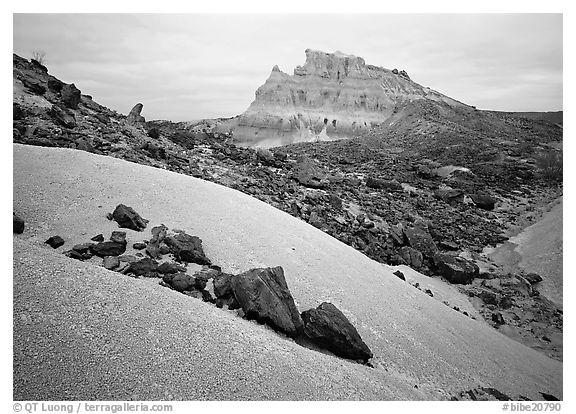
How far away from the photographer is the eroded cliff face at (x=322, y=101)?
45688mm

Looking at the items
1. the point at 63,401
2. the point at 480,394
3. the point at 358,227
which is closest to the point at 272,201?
the point at 358,227

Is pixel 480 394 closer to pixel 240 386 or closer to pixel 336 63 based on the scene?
pixel 240 386

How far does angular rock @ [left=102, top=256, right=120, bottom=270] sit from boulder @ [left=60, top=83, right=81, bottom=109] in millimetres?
8264

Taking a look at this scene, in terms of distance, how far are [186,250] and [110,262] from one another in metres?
0.81

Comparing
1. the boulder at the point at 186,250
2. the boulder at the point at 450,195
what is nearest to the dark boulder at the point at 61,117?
the boulder at the point at 186,250

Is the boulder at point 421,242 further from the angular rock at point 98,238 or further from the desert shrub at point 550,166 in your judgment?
the desert shrub at point 550,166

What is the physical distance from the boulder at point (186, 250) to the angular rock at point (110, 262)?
0.62 m

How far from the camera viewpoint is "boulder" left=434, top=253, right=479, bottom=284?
303 inches

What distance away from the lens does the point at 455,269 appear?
7.73 m

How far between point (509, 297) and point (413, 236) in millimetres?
2433

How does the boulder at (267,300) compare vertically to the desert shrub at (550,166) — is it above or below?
below

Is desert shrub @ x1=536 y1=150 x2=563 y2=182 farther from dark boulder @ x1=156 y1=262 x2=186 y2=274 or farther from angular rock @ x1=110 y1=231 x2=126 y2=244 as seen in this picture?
angular rock @ x1=110 y1=231 x2=126 y2=244

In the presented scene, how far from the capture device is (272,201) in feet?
28.4

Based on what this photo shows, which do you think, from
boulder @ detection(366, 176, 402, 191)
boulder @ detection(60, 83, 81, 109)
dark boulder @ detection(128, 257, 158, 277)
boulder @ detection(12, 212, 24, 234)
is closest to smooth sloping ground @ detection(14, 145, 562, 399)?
boulder @ detection(12, 212, 24, 234)
